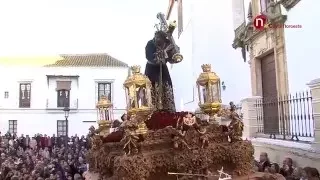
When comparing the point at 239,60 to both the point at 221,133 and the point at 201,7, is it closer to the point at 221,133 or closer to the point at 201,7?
the point at 201,7

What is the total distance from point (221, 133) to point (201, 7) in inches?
590

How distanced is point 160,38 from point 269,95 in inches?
274

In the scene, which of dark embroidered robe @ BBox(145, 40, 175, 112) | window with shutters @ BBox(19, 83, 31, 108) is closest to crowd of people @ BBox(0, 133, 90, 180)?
dark embroidered robe @ BBox(145, 40, 175, 112)

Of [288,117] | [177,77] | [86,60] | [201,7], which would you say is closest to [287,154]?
[288,117]

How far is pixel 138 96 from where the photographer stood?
3.93 m

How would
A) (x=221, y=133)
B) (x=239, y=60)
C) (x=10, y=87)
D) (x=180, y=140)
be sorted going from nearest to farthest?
1. (x=180, y=140)
2. (x=221, y=133)
3. (x=239, y=60)
4. (x=10, y=87)

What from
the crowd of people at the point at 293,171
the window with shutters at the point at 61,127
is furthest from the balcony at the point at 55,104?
the crowd of people at the point at 293,171

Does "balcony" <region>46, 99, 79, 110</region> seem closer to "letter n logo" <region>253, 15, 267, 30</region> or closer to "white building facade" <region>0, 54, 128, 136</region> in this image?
"white building facade" <region>0, 54, 128, 136</region>

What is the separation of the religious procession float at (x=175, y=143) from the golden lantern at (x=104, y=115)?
121 centimetres

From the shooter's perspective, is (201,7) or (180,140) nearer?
(180,140)

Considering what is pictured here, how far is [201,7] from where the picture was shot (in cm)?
1842

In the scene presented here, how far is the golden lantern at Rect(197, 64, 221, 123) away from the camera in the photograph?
4.21m

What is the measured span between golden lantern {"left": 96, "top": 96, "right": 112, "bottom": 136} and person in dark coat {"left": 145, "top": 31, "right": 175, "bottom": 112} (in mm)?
1164

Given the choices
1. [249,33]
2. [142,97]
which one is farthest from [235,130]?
[249,33]
